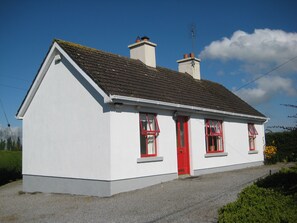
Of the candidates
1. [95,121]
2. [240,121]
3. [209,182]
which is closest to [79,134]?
[95,121]

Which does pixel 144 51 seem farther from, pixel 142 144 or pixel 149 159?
pixel 149 159

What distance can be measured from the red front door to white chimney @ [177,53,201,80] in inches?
258

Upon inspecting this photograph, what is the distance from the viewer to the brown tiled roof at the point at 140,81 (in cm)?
1240

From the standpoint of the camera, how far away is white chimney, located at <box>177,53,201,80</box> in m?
20.8

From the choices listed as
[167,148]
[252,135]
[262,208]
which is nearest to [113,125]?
[167,148]

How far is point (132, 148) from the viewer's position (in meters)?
11.9

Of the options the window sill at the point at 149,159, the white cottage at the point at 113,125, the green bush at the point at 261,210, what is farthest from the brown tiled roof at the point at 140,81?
the green bush at the point at 261,210

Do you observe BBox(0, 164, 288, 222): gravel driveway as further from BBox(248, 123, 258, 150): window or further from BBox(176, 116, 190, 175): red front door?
BBox(248, 123, 258, 150): window

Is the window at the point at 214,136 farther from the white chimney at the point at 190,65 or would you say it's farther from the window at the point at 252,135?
the white chimney at the point at 190,65

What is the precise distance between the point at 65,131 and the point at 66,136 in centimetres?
21

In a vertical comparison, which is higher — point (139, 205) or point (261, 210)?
point (261, 210)

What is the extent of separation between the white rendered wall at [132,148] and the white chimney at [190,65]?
7782 millimetres

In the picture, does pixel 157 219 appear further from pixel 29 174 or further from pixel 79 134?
pixel 29 174

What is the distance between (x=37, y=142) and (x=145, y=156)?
4.90 m
